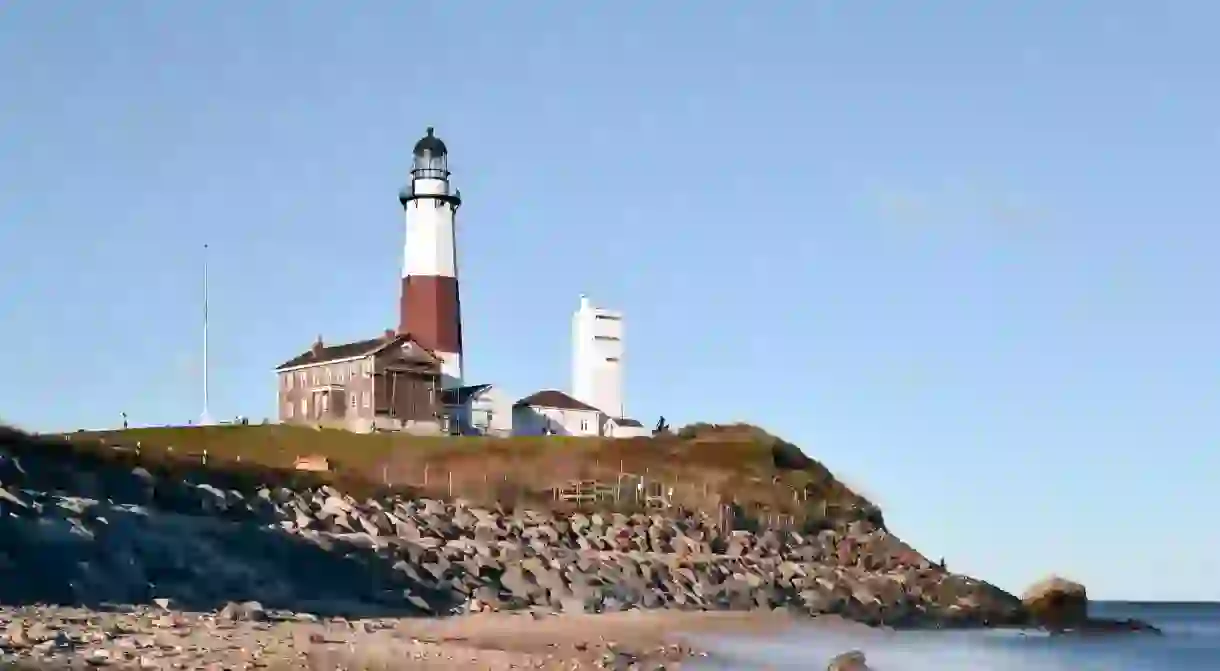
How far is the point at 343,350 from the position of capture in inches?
2133

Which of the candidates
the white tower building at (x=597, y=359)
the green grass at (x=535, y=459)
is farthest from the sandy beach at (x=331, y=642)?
the white tower building at (x=597, y=359)

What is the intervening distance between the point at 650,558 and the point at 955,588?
1146cm

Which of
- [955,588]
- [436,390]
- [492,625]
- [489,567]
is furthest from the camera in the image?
[436,390]

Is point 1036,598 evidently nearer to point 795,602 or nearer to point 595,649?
point 795,602

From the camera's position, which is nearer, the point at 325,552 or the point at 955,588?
the point at 325,552

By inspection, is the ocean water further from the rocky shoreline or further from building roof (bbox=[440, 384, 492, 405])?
building roof (bbox=[440, 384, 492, 405])

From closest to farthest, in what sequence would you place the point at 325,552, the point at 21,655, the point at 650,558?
the point at 21,655 → the point at 325,552 → the point at 650,558

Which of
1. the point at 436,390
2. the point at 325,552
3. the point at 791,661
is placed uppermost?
the point at 436,390

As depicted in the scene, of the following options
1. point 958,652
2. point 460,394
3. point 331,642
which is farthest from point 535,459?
point 331,642

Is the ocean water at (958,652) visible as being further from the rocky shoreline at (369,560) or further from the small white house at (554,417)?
the small white house at (554,417)

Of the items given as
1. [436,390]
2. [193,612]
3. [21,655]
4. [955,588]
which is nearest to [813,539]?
[955,588]

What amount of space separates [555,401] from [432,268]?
6.83m

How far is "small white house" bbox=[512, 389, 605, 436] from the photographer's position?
5644 cm

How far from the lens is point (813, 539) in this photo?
41812mm
